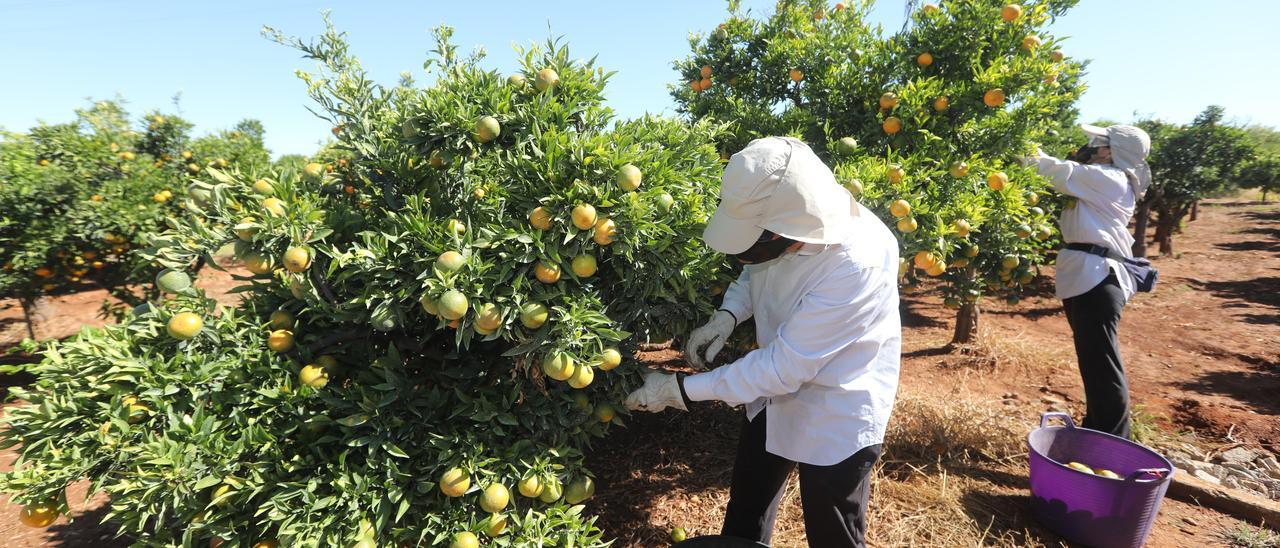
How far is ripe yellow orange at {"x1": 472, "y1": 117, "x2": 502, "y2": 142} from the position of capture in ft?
6.59

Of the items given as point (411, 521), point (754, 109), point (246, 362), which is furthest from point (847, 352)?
point (754, 109)

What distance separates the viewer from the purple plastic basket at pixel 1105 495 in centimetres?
271

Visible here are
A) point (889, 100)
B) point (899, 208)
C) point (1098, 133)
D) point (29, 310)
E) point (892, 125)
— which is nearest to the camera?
point (899, 208)

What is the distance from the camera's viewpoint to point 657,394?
2166 mm

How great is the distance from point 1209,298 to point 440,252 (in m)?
12.0

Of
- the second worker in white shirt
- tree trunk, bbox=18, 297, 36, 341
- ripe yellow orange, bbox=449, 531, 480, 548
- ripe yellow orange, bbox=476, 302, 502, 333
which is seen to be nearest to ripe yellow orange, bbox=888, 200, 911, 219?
the second worker in white shirt

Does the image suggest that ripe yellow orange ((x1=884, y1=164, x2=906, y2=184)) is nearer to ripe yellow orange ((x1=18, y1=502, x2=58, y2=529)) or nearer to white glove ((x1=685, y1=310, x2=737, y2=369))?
white glove ((x1=685, y1=310, x2=737, y2=369))

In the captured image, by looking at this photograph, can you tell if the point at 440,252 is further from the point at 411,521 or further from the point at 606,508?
the point at 606,508

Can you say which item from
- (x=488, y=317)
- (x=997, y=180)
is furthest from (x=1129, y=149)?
(x=488, y=317)

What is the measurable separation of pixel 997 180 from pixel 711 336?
87.8 inches

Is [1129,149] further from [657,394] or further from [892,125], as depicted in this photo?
[657,394]

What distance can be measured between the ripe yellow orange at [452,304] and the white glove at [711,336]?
3.05 ft

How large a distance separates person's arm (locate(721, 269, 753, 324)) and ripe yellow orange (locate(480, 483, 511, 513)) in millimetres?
1091

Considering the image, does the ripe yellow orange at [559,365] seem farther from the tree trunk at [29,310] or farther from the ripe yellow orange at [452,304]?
the tree trunk at [29,310]
